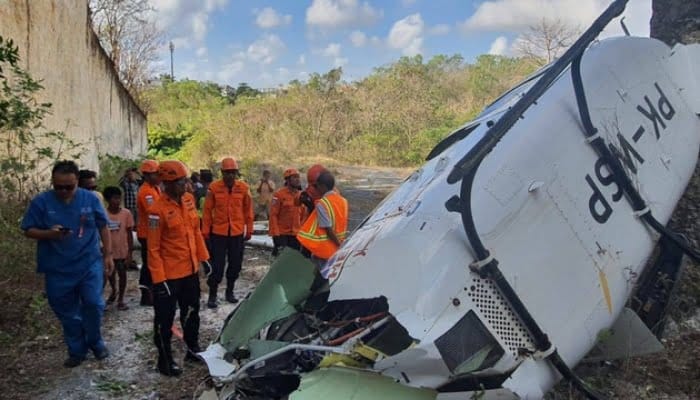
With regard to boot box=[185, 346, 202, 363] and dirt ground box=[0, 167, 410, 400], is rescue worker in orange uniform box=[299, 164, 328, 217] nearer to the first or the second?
dirt ground box=[0, 167, 410, 400]

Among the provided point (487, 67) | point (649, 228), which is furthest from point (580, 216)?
point (487, 67)

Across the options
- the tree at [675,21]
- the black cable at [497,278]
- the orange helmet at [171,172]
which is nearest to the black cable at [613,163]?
the black cable at [497,278]

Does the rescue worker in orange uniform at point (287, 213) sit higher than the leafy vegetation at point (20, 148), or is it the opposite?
the leafy vegetation at point (20, 148)

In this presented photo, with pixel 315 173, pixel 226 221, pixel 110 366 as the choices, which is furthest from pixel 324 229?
pixel 110 366

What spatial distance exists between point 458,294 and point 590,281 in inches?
31.7

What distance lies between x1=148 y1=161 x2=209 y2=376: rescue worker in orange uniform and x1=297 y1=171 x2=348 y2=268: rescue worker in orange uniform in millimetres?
906

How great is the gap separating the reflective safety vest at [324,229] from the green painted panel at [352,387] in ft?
7.26

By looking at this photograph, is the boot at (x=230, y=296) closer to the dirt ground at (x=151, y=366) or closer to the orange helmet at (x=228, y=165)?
the dirt ground at (x=151, y=366)

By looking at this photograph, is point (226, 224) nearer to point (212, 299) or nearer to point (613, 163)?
point (212, 299)

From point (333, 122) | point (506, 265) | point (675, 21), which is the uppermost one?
point (333, 122)

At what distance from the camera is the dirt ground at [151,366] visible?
11.4 feet

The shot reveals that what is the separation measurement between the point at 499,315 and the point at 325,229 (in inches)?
85.3

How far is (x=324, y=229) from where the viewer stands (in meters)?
4.70

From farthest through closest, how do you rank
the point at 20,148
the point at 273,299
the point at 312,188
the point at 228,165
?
the point at 20,148 → the point at 228,165 → the point at 312,188 → the point at 273,299
